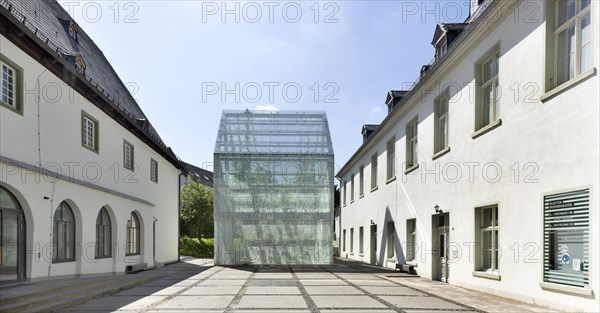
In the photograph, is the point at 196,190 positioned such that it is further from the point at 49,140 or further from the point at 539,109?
the point at 539,109

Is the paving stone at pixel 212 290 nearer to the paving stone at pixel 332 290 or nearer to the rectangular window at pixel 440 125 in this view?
the paving stone at pixel 332 290

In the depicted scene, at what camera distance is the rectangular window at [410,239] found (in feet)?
63.0

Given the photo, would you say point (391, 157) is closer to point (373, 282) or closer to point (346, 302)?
point (373, 282)

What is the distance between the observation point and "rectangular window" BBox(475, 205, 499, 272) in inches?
477

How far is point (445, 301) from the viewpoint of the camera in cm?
1096

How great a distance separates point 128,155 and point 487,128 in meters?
14.8

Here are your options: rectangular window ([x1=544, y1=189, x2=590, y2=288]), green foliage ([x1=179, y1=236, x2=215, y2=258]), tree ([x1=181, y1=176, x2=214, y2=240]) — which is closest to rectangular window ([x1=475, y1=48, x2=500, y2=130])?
rectangular window ([x1=544, y1=189, x2=590, y2=288])

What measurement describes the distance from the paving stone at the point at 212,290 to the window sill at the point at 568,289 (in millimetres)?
7279

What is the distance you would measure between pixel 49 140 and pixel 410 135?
1361cm

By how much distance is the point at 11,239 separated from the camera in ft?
37.6

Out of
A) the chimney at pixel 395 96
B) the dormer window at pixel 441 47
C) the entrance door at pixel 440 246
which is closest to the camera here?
the entrance door at pixel 440 246

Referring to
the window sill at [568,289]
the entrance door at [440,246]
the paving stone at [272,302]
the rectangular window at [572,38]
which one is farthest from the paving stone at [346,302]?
the rectangular window at [572,38]

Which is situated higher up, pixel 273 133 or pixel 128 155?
pixel 273 133

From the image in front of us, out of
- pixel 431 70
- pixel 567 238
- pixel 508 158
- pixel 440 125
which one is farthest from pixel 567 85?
pixel 440 125
